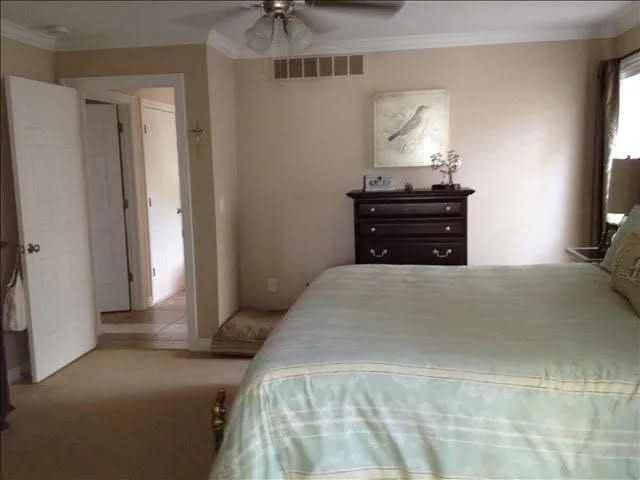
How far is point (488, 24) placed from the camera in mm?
3779

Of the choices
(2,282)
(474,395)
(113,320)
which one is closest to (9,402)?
(2,282)

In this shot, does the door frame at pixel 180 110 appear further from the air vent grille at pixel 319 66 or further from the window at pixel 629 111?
the window at pixel 629 111

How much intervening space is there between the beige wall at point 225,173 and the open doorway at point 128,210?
617mm

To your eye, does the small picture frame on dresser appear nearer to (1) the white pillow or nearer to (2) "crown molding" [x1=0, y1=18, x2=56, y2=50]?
(1) the white pillow

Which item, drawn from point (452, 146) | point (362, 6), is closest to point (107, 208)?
point (452, 146)

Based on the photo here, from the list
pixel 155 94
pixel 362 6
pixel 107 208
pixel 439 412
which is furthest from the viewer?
pixel 155 94

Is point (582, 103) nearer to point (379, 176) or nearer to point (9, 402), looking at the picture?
point (379, 176)

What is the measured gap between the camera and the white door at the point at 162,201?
5289 millimetres

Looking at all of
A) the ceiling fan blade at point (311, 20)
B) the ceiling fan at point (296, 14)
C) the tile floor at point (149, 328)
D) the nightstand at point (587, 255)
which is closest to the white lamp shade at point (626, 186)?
the nightstand at point (587, 255)

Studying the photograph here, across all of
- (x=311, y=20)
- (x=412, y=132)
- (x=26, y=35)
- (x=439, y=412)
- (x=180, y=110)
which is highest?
(x=26, y=35)

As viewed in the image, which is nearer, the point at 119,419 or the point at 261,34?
the point at 261,34

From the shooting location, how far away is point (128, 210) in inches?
198

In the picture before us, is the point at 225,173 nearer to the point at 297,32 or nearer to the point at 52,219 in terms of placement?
the point at 52,219

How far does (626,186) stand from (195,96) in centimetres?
271
